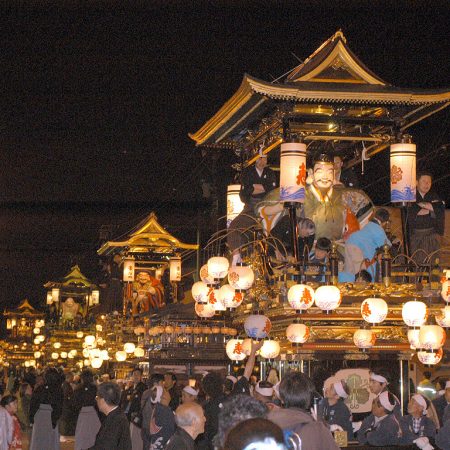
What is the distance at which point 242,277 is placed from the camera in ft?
43.5

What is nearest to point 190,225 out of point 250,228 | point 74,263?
point 74,263

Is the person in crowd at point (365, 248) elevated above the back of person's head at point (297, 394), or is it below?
above

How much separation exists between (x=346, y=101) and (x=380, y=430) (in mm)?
5273

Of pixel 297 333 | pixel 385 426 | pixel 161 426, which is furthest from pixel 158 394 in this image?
pixel 385 426

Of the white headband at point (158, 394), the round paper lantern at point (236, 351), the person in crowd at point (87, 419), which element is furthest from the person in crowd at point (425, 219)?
the person in crowd at point (87, 419)

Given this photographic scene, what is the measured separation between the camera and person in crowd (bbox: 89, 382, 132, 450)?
24.0 ft

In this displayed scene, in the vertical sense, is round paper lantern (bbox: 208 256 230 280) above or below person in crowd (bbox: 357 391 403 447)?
above

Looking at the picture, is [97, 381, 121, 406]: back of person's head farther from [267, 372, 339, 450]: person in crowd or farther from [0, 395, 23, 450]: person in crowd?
[0, 395, 23, 450]: person in crowd

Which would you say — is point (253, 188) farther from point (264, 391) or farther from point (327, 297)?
point (264, 391)

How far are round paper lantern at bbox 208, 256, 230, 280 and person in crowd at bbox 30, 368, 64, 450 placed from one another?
3597 millimetres

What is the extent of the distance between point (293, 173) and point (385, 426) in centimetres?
405

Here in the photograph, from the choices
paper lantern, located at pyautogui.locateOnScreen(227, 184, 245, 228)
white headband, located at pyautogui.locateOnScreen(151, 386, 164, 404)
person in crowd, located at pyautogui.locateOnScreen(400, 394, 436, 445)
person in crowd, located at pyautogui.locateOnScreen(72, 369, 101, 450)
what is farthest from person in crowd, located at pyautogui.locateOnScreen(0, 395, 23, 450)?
paper lantern, located at pyautogui.locateOnScreen(227, 184, 245, 228)

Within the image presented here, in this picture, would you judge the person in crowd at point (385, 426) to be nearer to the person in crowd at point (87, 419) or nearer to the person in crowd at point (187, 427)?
the person in crowd at point (187, 427)

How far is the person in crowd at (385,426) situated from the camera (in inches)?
368
